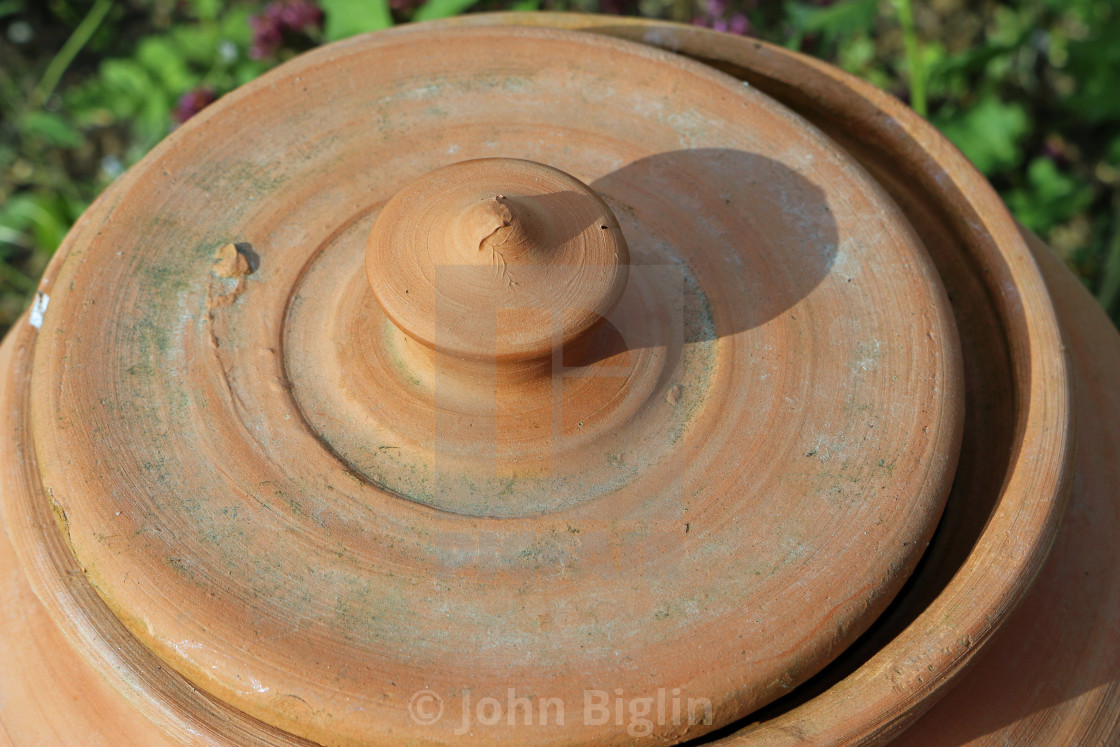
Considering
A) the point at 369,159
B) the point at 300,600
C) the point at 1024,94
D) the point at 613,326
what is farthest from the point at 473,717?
the point at 1024,94

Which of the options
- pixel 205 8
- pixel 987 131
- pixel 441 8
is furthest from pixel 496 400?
pixel 205 8

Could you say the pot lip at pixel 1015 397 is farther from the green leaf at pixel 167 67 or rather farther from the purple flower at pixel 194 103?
the green leaf at pixel 167 67

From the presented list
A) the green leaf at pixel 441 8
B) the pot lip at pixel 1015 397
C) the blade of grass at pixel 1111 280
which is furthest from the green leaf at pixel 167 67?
the blade of grass at pixel 1111 280

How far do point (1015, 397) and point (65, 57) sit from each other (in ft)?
12.7

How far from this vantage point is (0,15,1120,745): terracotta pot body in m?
1.32

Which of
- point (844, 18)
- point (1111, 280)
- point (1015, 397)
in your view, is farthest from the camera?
point (1111, 280)

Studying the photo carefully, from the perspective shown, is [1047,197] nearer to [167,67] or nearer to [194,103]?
[194,103]

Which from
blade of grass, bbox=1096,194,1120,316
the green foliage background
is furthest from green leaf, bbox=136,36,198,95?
blade of grass, bbox=1096,194,1120,316

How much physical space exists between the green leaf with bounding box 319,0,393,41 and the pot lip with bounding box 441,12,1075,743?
938mm

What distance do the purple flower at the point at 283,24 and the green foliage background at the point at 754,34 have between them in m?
0.04

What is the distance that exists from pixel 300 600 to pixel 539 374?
1.71ft

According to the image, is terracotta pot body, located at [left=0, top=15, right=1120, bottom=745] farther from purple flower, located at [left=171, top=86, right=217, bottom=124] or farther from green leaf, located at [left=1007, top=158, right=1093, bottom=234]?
green leaf, located at [left=1007, top=158, right=1093, bottom=234]

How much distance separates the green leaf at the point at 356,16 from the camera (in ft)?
9.62

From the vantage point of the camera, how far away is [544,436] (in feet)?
5.01
